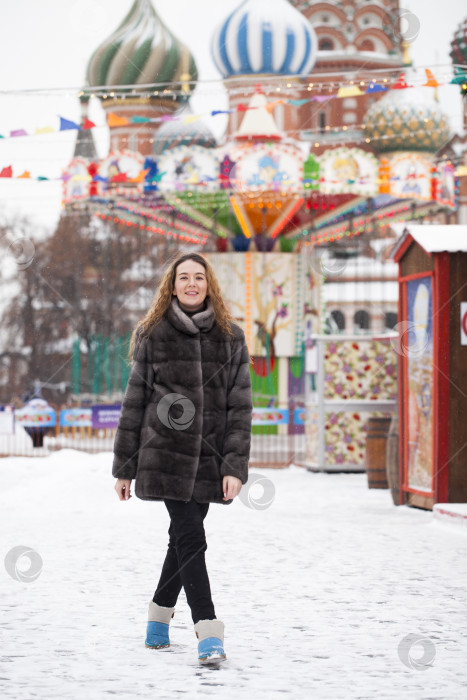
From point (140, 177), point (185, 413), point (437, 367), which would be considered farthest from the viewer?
point (140, 177)

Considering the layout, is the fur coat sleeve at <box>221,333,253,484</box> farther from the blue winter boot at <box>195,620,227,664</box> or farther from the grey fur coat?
the blue winter boot at <box>195,620,227,664</box>

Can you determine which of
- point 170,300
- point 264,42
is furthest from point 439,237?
point 264,42

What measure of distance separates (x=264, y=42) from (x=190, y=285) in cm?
2397

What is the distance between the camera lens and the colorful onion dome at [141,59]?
49.0 meters

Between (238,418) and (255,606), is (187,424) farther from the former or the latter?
(255,606)

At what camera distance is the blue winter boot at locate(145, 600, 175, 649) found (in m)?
5.27

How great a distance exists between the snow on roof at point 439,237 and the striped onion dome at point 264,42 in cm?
1688

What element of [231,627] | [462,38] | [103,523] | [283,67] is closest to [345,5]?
[462,38]

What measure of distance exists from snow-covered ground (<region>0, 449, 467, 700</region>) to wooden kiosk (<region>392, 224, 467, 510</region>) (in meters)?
0.41

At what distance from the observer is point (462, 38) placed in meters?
53.1

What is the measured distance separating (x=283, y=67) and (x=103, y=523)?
1957 centimetres

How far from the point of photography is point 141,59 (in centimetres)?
4956

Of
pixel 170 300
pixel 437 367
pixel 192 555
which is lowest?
pixel 192 555

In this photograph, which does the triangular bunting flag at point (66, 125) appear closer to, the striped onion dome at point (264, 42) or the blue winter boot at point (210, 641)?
the blue winter boot at point (210, 641)
